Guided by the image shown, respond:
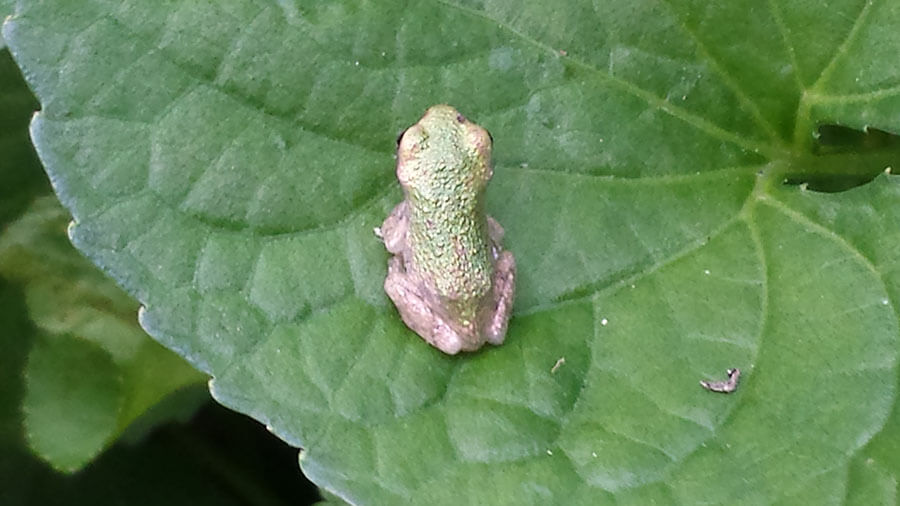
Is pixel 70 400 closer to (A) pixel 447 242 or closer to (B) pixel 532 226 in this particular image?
(A) pixel 447 242

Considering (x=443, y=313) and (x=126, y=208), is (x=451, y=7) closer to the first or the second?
(x=443, y=313)

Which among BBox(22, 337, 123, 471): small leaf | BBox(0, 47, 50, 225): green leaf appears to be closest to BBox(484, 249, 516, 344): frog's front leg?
BBox(22, 337, 123, 471): small leaf

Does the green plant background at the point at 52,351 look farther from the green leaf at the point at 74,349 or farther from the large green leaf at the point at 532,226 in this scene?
the large green leaf at the point at 532,226

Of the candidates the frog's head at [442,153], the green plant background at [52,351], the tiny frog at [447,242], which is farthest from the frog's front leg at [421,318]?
the green plant background at [52,351]

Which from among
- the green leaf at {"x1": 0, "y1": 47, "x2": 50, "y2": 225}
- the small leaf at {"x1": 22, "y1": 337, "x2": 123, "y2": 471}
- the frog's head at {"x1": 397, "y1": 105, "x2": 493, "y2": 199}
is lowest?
the small leaf at {"x1": 22, "y1": 337, "x2": 123, "y2": 471}

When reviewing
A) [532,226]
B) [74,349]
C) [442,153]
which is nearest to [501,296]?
[532,226]

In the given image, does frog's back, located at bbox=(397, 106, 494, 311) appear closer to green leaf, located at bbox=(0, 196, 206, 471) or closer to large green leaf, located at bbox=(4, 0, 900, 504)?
large green leaf, located at bbox=(4, 0, 900, 504)
